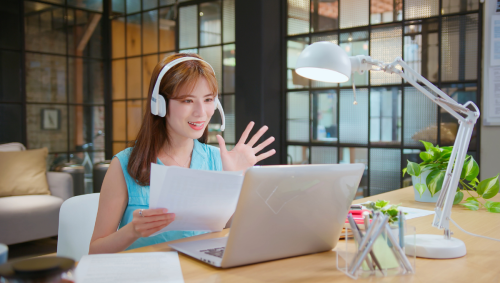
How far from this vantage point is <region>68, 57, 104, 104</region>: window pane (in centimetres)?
549

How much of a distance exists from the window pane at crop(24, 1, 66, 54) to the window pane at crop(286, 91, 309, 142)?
3.19 meters

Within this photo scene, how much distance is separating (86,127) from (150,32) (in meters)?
1.54

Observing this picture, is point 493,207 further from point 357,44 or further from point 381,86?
point 357,44

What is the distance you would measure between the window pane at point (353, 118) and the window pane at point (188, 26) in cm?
193

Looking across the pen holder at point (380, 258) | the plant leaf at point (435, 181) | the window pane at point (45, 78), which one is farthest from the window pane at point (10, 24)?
the pen holder at point (380, 258)

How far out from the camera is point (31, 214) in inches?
134

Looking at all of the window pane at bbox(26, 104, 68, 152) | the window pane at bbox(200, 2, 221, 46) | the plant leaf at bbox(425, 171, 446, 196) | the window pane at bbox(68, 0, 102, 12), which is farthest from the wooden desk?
the window pane at bbox(68, 0, 102, 12)

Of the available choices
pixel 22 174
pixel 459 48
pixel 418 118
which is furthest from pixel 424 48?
pixel 22 174

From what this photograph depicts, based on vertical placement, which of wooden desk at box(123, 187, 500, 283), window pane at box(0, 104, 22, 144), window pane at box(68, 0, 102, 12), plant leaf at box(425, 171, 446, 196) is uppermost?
window pane at box(68, 0, 102, 12)

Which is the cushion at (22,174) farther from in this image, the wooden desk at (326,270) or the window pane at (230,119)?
the wooden desk at (326,270)

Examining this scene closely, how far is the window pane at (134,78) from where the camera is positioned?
5505mm

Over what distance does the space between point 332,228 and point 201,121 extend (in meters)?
0.59

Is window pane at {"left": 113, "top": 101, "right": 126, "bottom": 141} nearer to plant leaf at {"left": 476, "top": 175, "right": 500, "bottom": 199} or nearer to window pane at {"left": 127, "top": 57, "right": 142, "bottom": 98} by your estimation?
window pane at {"left": 127, "top": 57, "right": 142, "bottom": 98}

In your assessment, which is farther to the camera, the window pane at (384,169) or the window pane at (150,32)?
the window pane at (150,32)
